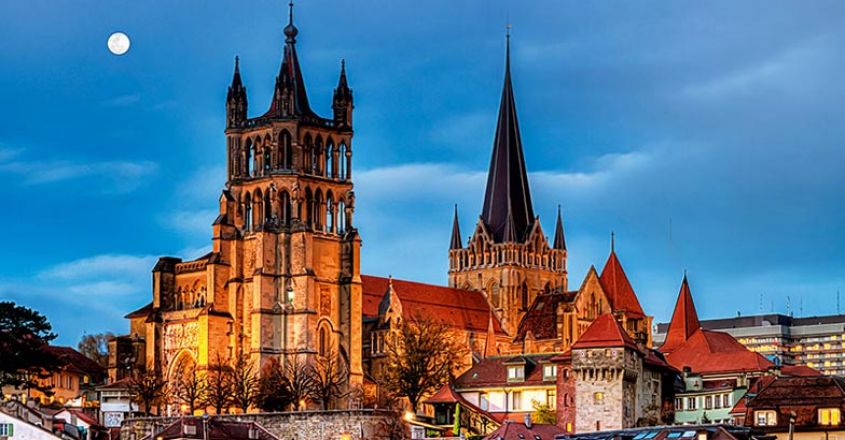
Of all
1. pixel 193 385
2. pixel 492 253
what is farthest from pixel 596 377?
pixel 492 253

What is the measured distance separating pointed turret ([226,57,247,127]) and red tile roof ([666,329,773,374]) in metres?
38.6

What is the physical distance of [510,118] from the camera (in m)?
182

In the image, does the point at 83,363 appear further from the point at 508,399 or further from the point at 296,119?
the point at 508,399

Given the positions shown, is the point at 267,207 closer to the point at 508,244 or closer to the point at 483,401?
the point at 483,401

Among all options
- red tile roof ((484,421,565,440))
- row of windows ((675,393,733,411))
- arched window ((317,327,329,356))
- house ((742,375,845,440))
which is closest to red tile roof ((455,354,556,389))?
row of windows ((675,393,733,411))

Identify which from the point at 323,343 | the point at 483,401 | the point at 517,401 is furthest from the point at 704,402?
the point at 323,343

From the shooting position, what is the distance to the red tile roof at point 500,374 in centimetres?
11850

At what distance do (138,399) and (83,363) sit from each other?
2386 cm

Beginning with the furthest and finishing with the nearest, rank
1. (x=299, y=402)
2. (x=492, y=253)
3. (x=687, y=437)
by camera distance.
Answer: (x=492, y=253) < (x=299, y=402) < (x=687, y=437)

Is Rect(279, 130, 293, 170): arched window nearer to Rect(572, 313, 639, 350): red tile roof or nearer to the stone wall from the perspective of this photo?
Rect(572, 313, 639, 350): red tile roof

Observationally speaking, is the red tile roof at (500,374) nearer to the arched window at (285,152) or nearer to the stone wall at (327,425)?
the stone wall at (327,425)

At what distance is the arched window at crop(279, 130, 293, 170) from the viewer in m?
136

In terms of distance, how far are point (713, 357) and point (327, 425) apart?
39.4 m

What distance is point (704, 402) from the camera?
118 meters
